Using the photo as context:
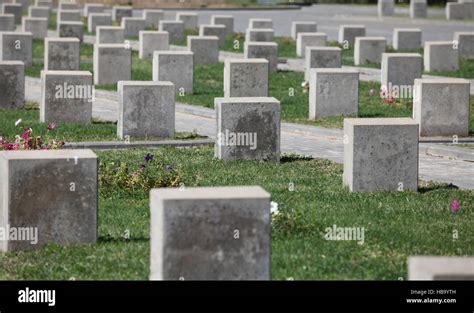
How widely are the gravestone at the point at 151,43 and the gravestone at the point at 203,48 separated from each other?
1848 mm

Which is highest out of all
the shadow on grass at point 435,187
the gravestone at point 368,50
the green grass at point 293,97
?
the gravestone at point 368,50

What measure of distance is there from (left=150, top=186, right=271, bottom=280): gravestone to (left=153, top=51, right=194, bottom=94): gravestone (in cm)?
1672

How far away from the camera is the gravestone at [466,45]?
34219 mm

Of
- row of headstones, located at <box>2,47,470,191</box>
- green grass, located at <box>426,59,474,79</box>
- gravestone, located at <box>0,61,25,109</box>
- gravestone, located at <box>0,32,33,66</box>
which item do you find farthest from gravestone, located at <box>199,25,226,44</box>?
gravestone, located at <box>0,61,25,109</box>

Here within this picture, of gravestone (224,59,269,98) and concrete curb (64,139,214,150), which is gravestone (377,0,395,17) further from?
concrete curb (64,139,214,150)

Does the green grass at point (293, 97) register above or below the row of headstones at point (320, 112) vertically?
below

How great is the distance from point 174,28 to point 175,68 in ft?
46.2

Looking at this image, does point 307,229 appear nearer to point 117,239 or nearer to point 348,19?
point 117,239

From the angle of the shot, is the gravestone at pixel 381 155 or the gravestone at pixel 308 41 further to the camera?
the gravestone at pixel 308 41

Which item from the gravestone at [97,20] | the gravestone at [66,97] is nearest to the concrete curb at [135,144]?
the gravestone at [66,97]

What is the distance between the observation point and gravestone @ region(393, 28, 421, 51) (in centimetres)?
3719

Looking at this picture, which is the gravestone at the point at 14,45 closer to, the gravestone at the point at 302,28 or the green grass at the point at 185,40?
the green grass at the point at 185,40

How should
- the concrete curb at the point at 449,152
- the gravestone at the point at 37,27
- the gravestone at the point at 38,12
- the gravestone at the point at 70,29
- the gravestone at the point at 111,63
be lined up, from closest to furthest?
the concrete curb at the point at 449,152 < the gravestone at the point at 111,63 < the gravestone at the point at 70,29 < the gravestone at the point at 37,27 < the gravestone at the point at 38,12
